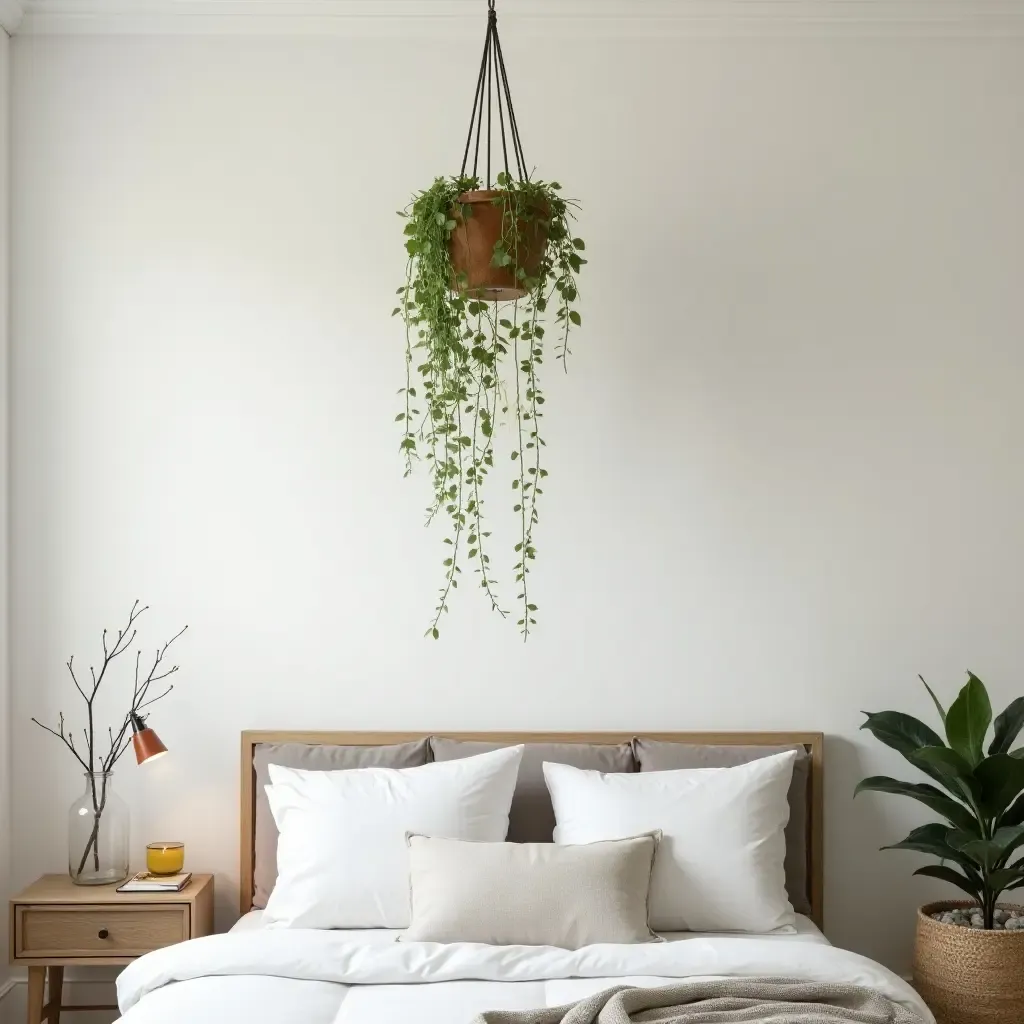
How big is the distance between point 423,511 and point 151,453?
85 cm

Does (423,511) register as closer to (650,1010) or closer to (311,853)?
(311,853)

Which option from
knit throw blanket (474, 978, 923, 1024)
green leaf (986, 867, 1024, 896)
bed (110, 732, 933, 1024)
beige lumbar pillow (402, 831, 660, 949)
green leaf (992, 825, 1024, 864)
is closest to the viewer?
knit throw blanket (474, 978, 923, 1024)

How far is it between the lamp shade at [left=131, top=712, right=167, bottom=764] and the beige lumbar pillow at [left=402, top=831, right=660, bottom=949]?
85cm

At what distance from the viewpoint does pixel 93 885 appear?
3.33 m

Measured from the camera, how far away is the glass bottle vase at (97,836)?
3346 millimetres

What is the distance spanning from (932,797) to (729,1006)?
1.13m

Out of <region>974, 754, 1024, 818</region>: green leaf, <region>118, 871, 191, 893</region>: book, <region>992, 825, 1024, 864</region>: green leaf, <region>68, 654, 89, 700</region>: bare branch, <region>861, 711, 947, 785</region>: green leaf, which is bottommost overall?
<region>118, 871, 191, 893</region>: book

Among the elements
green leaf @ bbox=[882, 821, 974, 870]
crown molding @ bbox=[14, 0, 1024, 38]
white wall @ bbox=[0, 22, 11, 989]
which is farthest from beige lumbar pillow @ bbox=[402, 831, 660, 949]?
crown molding @ bbox=[14, 0, 1024, 38]

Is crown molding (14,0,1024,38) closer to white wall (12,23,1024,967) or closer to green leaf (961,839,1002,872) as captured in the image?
white wall (12,23,1024,967)

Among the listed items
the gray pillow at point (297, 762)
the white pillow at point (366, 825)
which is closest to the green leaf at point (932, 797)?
the white pillow at point (366, 825)

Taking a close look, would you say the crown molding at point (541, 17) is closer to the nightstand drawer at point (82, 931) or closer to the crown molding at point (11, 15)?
the crown molding at point (11, 15)

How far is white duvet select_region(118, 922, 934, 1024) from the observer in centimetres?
247

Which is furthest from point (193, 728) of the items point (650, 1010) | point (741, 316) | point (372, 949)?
point (741, 316)

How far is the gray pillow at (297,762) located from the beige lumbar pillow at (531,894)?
0.48m
